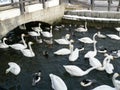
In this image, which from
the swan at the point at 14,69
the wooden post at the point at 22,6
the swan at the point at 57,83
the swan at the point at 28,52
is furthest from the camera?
the wooden post at the point at 22,6

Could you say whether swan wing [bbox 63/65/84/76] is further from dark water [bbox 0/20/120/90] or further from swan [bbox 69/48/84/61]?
swan [bbox 69/48/84/61]

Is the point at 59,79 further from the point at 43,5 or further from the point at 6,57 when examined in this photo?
the point at 43,5

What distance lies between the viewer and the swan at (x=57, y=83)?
1027 centimetres

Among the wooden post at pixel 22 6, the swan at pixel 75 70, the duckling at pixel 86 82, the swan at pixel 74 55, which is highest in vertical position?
the wooden post at pixel 22 6

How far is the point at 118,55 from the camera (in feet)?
43.0

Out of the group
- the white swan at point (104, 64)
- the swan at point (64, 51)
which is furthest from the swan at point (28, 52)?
the white swan at point (104, 64)

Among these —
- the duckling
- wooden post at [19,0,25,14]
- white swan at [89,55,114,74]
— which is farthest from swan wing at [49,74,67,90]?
wooden post at [19,0,25,14]

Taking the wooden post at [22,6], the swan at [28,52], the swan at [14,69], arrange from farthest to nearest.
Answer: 1. the wooden post at [22,6]
2. the swan at [28,52]
3. the swan at [14,69]

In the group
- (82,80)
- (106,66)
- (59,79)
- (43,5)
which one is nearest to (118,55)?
(106,66)

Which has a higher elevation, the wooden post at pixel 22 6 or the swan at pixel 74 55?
the wooden post at pixel 22 6

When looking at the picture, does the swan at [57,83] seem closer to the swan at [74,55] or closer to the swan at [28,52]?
the swan at [74,55]

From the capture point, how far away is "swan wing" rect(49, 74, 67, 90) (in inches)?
404

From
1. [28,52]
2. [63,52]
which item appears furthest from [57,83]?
[28,52]

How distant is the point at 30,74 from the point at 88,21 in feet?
22.8
